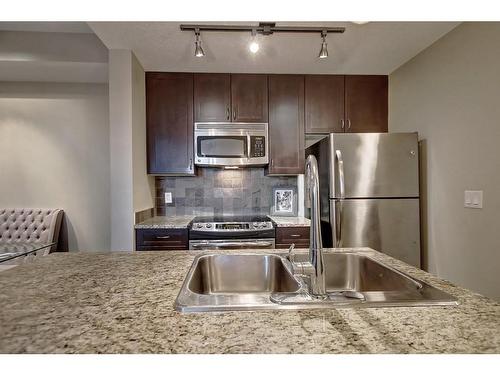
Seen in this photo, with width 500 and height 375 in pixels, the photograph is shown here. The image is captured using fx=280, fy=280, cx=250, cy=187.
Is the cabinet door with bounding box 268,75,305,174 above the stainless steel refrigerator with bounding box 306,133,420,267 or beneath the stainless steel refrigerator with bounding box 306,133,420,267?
above

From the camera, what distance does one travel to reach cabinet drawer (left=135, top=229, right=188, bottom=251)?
8.38 feet

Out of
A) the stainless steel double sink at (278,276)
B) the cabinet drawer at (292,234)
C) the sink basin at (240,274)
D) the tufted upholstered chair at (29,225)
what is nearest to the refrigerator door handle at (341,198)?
the cabinet drawer at (292,234)

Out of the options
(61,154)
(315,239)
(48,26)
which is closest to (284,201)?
(315,239)

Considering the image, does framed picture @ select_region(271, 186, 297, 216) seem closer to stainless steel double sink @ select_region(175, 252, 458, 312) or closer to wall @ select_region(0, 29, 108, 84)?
stainless steel double sink @ select_region(175, 252, 458, 312)

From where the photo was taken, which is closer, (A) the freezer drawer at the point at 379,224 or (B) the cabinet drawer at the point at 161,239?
(A) the freezer drawer at the point at 379,224

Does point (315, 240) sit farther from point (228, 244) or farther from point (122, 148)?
point (122, 148)

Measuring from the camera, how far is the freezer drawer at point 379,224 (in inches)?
93.2

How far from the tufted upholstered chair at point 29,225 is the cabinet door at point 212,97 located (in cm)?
199

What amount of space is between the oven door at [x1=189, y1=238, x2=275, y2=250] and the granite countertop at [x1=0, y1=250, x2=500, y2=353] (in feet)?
5.45

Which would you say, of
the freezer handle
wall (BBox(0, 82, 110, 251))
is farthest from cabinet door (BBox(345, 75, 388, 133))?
wall (BBox(0, 82, 110, 251))

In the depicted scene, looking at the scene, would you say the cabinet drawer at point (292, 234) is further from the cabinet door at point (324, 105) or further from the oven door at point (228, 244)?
the cabinet door at point (324, 105)

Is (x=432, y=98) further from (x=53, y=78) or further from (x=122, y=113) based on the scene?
(x=53, y=78)
